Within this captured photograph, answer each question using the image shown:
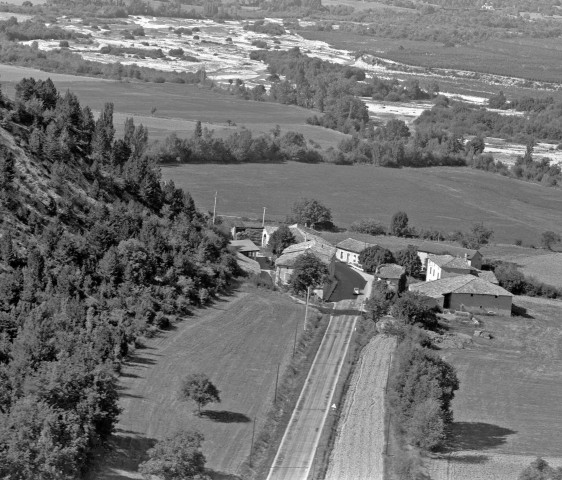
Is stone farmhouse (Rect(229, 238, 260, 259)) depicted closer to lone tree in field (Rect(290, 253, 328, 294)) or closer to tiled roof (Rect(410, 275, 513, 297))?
lone tree in field (Rect(290, 253, 328, 294))

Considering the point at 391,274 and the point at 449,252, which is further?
the point at 449,252

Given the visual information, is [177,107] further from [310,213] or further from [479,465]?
[479,465]

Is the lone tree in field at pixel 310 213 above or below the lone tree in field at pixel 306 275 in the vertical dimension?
below

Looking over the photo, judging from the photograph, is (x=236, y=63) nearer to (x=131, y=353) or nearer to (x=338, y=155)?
(x=338, y=155)

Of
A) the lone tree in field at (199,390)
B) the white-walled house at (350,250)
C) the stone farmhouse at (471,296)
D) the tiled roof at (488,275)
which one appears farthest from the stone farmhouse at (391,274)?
the lone tree in field at (199,390)

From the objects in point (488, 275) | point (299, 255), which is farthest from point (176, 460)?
point (488, 275)

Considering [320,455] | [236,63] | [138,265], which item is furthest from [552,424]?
[236,63]

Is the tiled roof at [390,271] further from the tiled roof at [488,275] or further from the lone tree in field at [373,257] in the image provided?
the tiled roof at [488,275]
